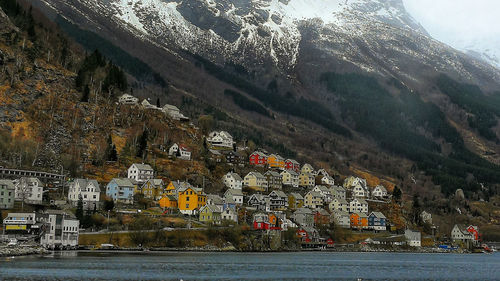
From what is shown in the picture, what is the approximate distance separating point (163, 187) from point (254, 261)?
44.5 meters

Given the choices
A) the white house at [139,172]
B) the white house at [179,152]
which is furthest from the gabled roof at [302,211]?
the white house at [139,172]

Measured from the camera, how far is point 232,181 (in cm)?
18438

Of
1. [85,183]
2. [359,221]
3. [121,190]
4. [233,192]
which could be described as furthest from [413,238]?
[85,183]

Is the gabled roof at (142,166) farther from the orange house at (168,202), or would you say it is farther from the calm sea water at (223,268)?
the calm sea water at (223,268)

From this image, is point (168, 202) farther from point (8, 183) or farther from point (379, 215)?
point (379, 215)

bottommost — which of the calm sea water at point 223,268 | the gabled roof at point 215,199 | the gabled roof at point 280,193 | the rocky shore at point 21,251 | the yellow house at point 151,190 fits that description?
the calm sea water at point 223,268

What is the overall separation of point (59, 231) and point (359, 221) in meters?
91.2

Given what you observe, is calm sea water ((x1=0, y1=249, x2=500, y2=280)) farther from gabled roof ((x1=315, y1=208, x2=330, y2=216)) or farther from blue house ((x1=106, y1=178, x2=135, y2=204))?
gabled roof ((x1=315, y1=208, x2=330, y2=216))

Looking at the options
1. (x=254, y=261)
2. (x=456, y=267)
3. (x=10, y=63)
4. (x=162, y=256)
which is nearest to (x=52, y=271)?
(x=162, y=256)

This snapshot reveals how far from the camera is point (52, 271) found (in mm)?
94062

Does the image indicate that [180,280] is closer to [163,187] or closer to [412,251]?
[163,187]

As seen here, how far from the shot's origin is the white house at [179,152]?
187250 mm

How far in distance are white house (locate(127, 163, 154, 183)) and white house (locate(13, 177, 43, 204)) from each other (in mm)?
28161

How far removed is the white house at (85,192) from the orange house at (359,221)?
74.7m
